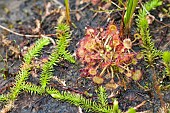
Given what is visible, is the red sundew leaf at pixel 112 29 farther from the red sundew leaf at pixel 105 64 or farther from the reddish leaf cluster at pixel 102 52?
the red sundew leaf at pixel 105 64

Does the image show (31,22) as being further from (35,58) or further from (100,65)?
(100,65)

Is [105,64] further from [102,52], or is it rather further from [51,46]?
[51,46]

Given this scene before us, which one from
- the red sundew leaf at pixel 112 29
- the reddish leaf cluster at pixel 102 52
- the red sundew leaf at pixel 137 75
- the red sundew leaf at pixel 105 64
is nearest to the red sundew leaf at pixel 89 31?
the reddish leaf cluster at pixel 102 52

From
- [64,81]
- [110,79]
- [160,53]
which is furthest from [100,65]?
[160,53]

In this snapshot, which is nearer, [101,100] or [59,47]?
[101,100]

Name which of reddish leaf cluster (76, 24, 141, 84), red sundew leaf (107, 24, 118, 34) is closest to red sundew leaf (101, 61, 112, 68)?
reddish leaf cluster (76, 24, 141, 84)

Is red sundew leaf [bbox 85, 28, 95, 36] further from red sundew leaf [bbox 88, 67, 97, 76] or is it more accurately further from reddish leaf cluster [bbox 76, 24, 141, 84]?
red sundew leaf [bbox 88, 67, 97, 76]

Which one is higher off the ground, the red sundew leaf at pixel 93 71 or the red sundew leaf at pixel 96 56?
the red sundew leaf at pixel 96 56
